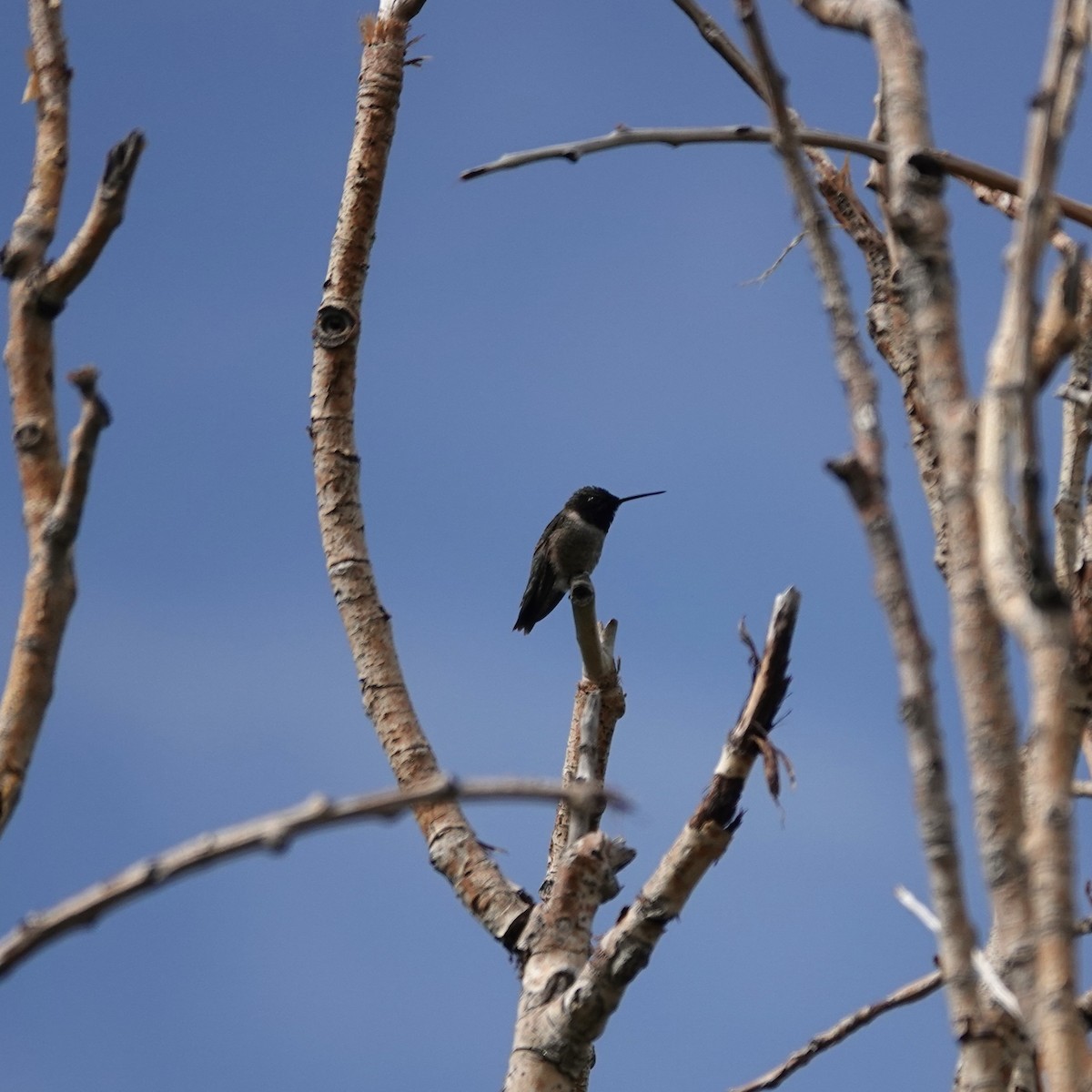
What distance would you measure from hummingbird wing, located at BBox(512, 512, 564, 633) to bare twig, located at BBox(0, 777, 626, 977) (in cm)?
954

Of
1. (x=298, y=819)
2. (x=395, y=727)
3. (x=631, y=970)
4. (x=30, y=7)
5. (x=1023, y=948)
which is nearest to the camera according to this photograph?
(x=298, y=819)

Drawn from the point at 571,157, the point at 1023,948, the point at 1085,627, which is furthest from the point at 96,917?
the point at 1085,627

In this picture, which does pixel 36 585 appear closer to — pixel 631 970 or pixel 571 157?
pixel 571 157

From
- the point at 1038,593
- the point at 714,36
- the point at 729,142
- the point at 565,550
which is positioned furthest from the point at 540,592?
the point at 1038,593

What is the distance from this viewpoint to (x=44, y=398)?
3051 mm

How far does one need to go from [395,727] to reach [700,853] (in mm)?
1626

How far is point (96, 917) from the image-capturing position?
1.94 meters

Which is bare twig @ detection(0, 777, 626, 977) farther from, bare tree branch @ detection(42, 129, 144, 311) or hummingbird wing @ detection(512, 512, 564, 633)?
hummingbird wing @ detection(512, 512, 564, 633)

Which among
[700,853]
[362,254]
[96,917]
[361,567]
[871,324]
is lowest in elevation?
[96,917]

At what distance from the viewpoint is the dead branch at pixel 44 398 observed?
8.72 ft

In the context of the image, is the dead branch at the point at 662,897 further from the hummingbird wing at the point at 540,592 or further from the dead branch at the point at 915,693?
the hummingbird wing at the point at 540,592

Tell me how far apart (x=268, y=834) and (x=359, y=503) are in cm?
384

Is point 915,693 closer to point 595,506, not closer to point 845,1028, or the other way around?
point 845,1028

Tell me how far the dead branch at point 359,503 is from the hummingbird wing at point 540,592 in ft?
18.3
